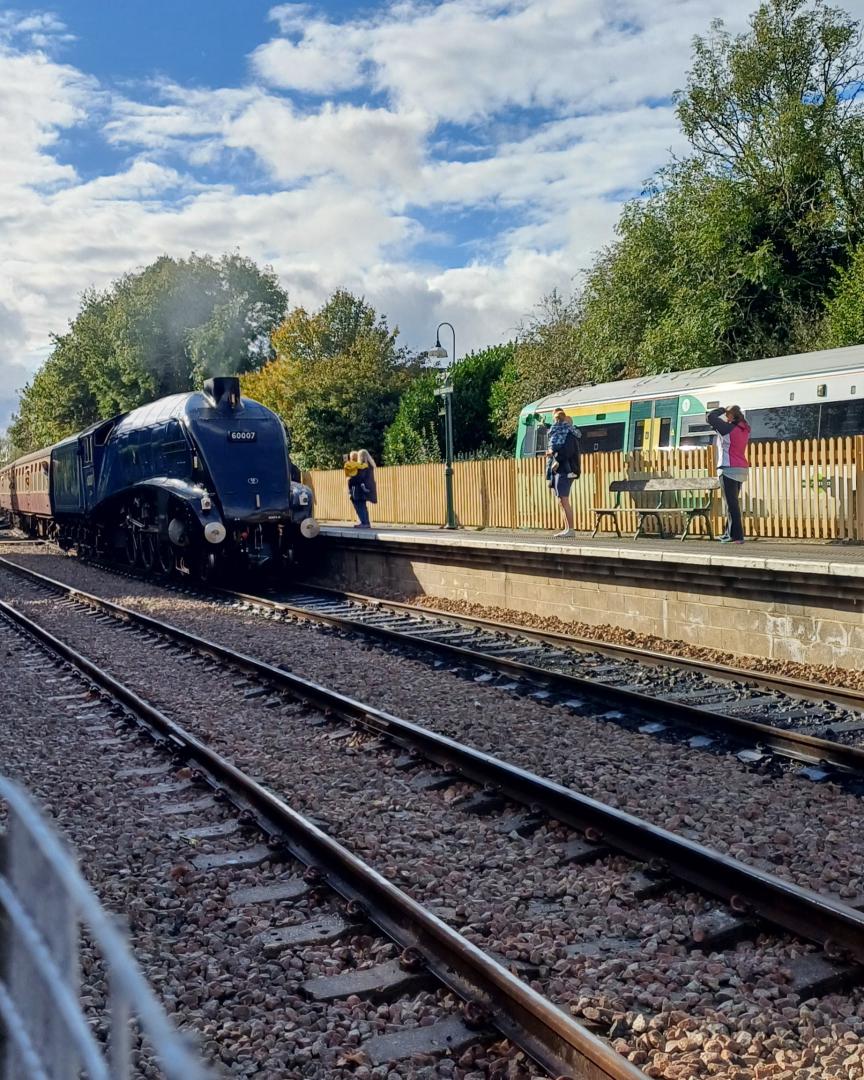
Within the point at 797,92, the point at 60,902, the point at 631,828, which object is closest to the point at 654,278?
the point at 797,92

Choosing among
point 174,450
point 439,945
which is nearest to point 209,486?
point 174,450

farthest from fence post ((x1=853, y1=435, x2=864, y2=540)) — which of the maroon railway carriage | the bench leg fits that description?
the maroon railway carriage

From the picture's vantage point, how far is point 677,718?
755 cm

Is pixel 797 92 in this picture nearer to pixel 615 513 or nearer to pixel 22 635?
pixel 615 513

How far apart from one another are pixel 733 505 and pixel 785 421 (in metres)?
5.11

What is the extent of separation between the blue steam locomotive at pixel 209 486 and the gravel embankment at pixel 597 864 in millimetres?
7476

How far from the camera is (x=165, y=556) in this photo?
1933 centimetres

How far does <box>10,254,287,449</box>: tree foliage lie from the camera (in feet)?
207

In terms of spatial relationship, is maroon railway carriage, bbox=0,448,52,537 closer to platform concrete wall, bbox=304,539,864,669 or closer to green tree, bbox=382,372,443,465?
green tree, bbox=382,372,443,465

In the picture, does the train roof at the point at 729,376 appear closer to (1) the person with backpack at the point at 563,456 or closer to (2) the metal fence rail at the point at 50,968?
(1) the person with backpack at the point at 563,456

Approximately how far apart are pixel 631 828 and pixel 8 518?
145ft

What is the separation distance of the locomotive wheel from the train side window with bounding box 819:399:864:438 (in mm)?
11072

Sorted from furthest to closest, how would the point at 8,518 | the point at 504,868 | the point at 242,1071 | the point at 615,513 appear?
the point at 8,518, the point at 615,513, the point at 504,868, the point at 242,1071

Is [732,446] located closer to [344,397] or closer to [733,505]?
[733,505]
